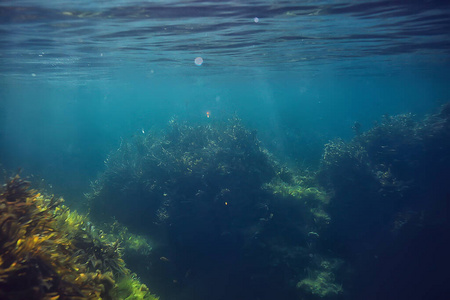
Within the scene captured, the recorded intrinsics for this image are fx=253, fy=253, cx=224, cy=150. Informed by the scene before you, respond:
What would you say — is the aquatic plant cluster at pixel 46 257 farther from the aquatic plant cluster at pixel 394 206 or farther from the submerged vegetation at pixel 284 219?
the aquatic plant cluster at pixel 394 206

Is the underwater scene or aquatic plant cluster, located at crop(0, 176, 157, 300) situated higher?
the underwater scene

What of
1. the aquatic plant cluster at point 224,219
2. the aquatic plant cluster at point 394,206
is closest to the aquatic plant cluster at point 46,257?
the aquatic plant cluster at point 224,219

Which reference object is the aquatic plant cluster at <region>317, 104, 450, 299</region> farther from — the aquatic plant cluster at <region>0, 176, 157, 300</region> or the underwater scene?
the aquatic plant cluster at <region>0, 176, 157, 300</region>

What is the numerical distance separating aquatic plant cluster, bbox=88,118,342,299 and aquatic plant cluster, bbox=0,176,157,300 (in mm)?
5143

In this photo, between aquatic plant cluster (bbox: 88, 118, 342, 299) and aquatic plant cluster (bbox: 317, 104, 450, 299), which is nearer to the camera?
aquatic plant cluster (bbox: 88, 118, 342, 299)

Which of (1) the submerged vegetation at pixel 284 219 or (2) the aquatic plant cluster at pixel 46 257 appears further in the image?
(1) the submerged vegetation at pixel 284 219

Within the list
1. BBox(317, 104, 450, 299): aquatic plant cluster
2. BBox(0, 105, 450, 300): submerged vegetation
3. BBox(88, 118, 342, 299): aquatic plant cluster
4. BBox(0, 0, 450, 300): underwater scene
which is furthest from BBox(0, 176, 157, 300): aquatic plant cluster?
BBox(317, 104, 450, 299): aquatic plant cluster

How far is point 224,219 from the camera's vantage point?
12102 millimetres

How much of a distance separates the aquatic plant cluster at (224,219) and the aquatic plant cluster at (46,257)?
5.14 meters

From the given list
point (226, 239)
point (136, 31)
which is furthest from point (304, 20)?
point (226, 239)

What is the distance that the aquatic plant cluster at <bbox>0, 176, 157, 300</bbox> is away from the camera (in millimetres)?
3701

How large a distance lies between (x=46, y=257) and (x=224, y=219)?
28.5ft

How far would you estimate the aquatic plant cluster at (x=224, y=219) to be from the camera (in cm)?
1072

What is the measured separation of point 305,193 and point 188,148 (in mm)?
7232
